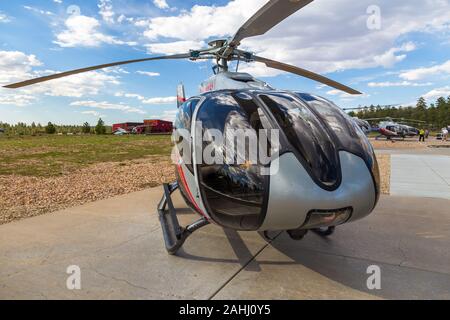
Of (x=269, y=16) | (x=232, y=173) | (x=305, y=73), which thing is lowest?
(x=232, y=173)

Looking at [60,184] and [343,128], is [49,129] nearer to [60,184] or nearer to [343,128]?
[60,184]

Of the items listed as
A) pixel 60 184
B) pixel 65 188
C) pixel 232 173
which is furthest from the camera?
pixel 60 184

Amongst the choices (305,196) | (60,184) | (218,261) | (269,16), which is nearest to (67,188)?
(60,184)

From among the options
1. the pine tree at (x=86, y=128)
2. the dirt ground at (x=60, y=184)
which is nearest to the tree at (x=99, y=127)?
the pine tree at (x=86, y=128)

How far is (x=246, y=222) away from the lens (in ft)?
9.21

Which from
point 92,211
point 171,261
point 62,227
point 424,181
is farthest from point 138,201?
point 424,181

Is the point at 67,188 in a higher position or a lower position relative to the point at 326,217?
lower

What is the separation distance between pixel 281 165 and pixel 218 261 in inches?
59.0

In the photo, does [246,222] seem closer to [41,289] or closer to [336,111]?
[336,111]

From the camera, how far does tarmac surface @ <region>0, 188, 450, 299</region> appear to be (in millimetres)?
2881

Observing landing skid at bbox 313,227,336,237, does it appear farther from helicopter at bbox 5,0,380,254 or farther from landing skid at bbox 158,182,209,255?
landing skid at bbox 158,182,209,255

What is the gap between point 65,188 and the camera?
7352 millimetres

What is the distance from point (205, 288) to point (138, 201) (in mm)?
3605
